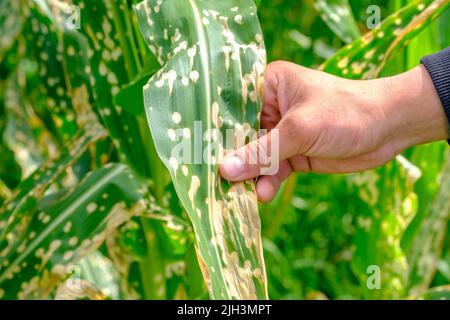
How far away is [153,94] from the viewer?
73cm

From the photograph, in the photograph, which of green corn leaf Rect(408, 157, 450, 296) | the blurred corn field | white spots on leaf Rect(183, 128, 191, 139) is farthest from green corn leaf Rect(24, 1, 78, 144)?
green corn leaf Rect(408, 157, 450, 296)

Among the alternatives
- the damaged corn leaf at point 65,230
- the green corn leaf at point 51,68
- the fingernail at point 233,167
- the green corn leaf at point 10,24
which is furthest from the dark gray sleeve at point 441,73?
the green corn leaf at point 10,24

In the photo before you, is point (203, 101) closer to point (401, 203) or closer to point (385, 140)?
point (385, 140)

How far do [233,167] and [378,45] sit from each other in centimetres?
38

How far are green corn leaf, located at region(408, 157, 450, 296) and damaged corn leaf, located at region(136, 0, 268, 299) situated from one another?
583 millimetres

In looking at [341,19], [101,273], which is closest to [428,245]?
[341,19]

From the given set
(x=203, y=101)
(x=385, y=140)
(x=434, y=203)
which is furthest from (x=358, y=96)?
(x=434, y=203)

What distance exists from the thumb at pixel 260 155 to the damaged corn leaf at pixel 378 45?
0.23 m

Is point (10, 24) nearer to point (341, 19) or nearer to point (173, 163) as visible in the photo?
point (341, 19)

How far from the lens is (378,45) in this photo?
101cm

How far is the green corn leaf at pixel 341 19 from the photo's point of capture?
119cm

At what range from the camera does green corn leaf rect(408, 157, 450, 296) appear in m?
1.25

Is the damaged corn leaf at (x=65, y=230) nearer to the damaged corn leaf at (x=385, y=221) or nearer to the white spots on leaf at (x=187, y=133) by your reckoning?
the white spots on leaf at (x=187, y=133)
